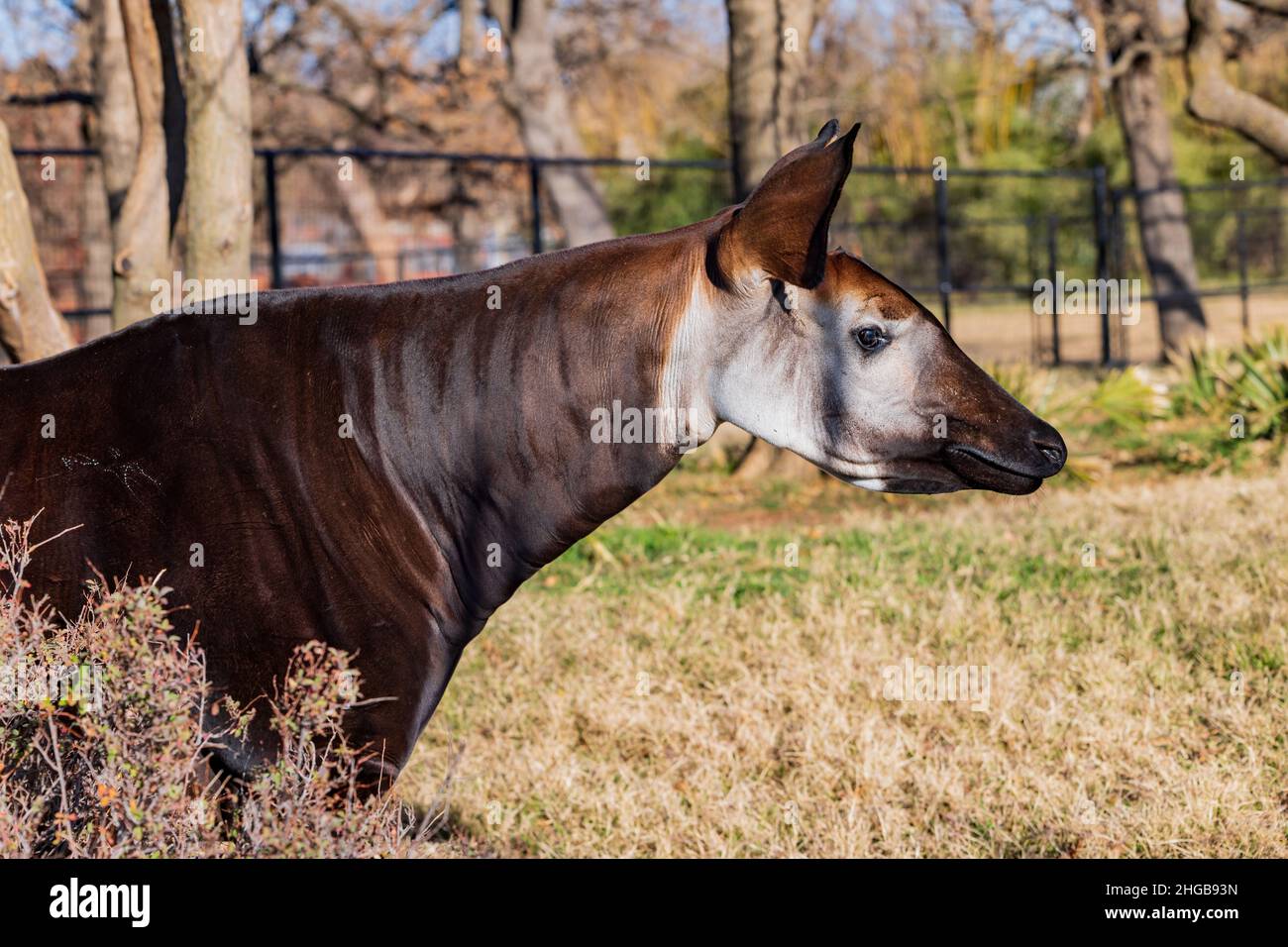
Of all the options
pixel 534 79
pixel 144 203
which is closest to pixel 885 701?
pixel 144 203

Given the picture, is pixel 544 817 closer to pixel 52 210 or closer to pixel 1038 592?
pixel 1038 592

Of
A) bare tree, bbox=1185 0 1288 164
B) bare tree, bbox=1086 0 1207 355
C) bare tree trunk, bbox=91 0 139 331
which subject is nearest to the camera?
bare tree trunk, bbox=91 0 139 331

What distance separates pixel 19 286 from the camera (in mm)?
4855

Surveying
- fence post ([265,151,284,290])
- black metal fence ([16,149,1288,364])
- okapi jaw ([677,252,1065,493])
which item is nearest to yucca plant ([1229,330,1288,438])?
black metal fence ([16,149,1288,364])

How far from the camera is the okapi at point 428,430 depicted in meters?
2.74

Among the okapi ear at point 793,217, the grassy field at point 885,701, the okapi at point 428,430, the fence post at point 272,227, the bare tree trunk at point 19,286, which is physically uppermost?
the fence post at point 272,227

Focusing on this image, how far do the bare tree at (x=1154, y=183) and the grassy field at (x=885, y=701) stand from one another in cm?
1018

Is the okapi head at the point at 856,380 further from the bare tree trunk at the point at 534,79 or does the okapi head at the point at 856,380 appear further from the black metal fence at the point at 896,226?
the bare tree trunk at the point at 534,79

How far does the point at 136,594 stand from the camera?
8.04 ft

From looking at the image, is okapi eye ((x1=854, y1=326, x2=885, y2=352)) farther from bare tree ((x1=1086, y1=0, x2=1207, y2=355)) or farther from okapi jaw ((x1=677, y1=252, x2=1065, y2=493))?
bare tree ((x1=1086, y1=0, x2=1207, y2=355))

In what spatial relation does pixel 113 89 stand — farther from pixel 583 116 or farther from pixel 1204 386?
pixel 583 116

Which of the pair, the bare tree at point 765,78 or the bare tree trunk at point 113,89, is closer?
the bare tree trunk at point 113,89

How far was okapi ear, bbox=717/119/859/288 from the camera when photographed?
2.55m

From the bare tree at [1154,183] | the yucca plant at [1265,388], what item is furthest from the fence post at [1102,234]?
the yucca plant at [1265,388]
